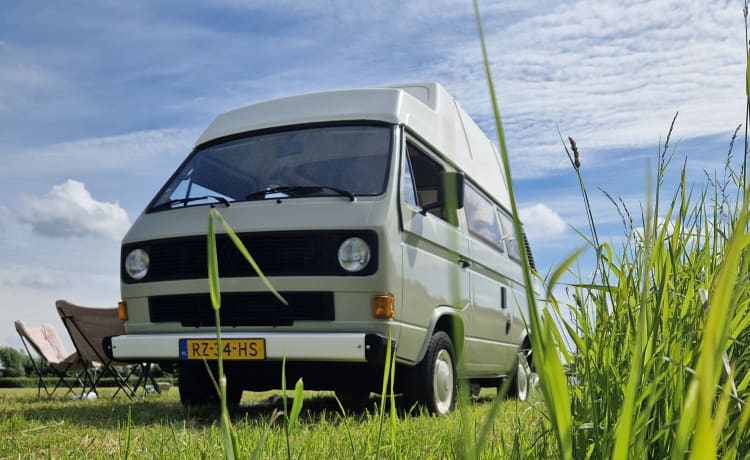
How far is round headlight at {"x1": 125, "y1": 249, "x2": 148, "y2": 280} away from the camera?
5.58m

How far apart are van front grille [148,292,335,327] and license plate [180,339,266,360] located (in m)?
0.18

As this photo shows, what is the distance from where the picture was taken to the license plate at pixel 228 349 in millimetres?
4812

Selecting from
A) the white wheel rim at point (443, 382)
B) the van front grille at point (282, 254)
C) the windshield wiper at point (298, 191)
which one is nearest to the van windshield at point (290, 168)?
the windshield wiper at point (298, 191)

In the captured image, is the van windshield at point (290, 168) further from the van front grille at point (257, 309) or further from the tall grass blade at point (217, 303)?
the tall grass blade at point (217, 303)

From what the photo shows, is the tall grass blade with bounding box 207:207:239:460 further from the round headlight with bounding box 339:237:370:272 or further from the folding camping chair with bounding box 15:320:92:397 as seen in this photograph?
the folding camping chair with bounding box 15:320:92:397

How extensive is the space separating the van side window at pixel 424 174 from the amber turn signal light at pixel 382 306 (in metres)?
1.12

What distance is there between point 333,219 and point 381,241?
1.17 ft

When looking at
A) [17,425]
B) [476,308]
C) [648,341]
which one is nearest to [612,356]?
[648,341]

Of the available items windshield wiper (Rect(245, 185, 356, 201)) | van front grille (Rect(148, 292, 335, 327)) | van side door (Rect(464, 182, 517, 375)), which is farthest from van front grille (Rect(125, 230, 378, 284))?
van side door (Rect(464, 182, 517, 375))

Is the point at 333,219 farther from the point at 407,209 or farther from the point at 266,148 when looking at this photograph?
the point at 266,148

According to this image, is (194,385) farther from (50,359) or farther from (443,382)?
(50,359)

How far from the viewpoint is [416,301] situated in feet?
17.3

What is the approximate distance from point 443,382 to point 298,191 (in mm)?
1833

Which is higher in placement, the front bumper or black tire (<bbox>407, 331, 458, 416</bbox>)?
the front bumper
